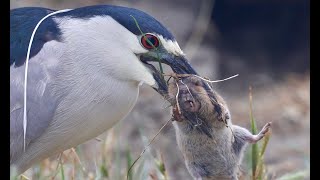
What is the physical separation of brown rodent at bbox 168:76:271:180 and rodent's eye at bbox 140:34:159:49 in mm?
145

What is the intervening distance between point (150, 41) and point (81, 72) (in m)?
0.25

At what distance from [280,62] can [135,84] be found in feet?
13.6

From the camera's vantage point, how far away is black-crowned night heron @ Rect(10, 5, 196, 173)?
2.89m

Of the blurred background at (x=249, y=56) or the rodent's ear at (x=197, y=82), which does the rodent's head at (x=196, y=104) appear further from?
the blurred background at (x=249, y=56)

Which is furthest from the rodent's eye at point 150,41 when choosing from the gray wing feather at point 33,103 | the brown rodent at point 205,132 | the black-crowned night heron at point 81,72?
the gray wing feather at point 33,103

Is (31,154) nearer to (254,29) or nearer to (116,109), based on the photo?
(116,109)

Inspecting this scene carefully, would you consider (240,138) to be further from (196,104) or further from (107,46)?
(107,46)

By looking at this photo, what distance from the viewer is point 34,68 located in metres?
2.92

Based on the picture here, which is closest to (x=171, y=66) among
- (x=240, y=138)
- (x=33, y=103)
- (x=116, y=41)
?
(x=116, y=41)

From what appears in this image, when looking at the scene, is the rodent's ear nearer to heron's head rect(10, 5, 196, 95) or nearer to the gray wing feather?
heron's head rect(10, 5, 196, 95)

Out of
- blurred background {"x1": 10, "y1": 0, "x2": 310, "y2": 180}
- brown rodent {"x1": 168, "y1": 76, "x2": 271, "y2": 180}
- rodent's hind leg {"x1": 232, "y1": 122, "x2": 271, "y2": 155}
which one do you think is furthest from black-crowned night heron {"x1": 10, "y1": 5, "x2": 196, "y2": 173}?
blurred background {"x1": 10, "y1": 0, "x2": 310, "y2": 180}

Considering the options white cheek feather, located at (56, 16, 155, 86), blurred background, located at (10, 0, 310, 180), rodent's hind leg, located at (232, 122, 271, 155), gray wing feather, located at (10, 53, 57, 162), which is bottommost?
blurred background, located at (10, 0, 310, 180)

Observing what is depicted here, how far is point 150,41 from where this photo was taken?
287cm

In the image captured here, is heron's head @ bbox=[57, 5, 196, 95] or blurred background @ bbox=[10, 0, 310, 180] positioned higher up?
heron's head @ bbox=[57, 5, 196, 95]
